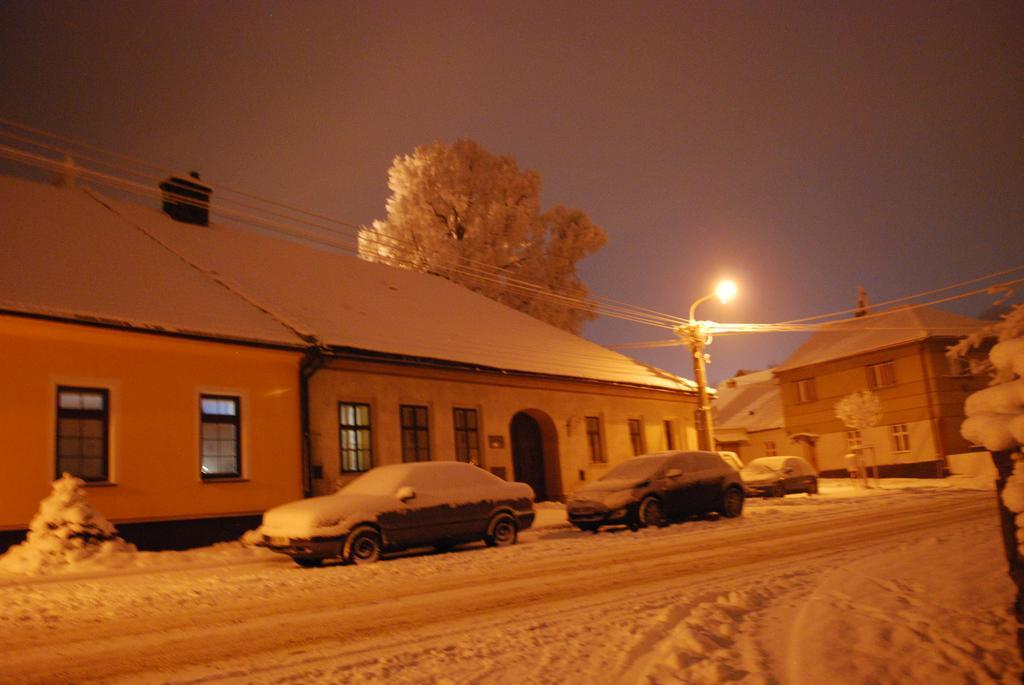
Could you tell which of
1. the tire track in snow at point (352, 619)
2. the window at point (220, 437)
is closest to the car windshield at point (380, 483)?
the tire track in snow at point (352, 619)

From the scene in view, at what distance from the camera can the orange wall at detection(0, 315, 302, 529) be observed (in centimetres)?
1348

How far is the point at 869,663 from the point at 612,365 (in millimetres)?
23670

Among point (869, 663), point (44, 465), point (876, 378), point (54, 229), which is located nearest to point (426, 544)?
point (44, 465)

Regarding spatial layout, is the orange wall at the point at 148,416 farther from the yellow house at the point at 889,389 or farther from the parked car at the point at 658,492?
the yellow house at the point at 889,389

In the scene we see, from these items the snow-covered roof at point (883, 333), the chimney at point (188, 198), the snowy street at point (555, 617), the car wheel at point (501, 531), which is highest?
the chimney at point (188, 198)

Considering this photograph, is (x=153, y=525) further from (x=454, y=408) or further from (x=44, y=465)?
→ (x=454, y=408)

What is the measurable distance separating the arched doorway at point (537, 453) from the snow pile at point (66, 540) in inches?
515

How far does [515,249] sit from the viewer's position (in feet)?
123

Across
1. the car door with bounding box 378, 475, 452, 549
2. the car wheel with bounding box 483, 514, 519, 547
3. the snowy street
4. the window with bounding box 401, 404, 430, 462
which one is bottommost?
the snowy street

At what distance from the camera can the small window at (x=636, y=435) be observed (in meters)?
28.4

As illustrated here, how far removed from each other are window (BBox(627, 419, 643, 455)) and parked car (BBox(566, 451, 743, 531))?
9734 millimetres

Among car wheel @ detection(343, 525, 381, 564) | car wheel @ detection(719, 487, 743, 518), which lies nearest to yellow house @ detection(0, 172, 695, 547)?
car wheel @ detection(343, 525, 381, 564)

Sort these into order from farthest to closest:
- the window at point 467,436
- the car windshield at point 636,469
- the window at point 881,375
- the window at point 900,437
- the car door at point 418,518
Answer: the window at point 881,375 < the window at point 900,437 < the window at point 467,436 < the car windshield at point 636,469 < the car door at point 418,518

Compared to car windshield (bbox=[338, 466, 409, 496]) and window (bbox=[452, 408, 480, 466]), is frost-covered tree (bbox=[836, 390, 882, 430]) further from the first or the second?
car windshield (bbox=[338, 466, 409, 496])
